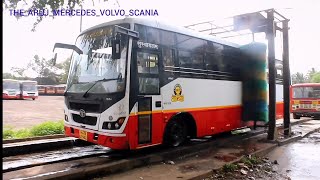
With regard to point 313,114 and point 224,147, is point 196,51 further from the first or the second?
point 313,114

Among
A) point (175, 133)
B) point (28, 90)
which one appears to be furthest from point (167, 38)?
point (28, 90)

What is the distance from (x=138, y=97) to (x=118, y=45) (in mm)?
1202

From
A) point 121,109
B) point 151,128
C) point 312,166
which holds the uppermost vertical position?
point 121,109

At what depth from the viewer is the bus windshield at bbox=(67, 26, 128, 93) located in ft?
21.3

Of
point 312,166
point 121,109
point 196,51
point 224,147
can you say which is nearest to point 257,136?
point 224,147

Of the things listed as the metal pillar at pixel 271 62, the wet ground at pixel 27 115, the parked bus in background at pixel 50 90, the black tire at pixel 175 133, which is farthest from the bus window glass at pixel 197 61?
the parked bus in background at pixel 50 90

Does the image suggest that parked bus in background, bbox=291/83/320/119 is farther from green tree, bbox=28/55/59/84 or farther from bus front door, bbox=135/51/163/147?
green tree, bbox=28/55/59/84

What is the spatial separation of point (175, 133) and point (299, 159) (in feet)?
11.3

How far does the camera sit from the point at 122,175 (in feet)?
19.6

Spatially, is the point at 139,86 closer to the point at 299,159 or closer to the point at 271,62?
the point at 299,159

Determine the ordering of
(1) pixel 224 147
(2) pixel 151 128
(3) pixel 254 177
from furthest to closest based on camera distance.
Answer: (1) pixel 224 147, (2) pixel 151 128, (3) pixel 254 177

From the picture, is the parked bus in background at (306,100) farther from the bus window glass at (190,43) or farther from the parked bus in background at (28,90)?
the parked bus in background at (28,90)

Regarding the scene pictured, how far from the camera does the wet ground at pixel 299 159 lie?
6.90 metres

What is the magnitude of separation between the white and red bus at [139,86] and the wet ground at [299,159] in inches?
83.4
